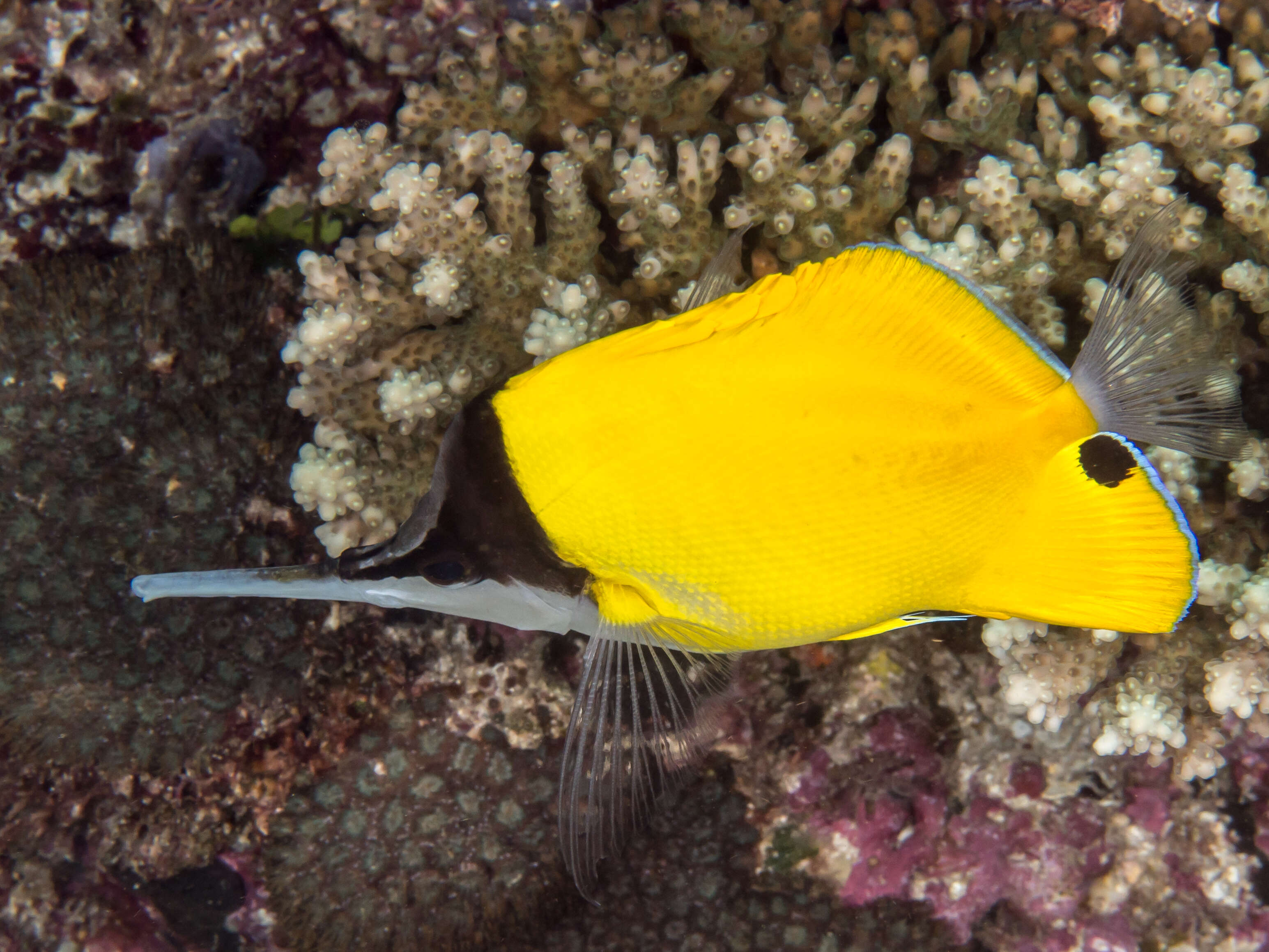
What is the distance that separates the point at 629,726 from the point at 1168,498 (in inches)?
58.2

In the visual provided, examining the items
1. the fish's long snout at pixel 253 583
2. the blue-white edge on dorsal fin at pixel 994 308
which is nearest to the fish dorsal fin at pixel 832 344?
the blue-white edge on dorsal fin at pixel 994 308

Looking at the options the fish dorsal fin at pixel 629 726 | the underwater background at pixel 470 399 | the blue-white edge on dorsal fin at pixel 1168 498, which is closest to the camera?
the blue-white edge on dorsal fin at pixel 1168 498

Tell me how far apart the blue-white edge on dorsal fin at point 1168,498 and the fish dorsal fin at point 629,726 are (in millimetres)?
862

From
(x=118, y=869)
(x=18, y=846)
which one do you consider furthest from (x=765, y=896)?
(x=18, y=846)

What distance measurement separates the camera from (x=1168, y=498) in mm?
1415

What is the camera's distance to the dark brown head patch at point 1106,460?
1409 millimetres

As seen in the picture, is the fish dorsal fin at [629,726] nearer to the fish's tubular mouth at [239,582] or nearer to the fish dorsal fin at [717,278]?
the fish's tubular mouth at [239,582]

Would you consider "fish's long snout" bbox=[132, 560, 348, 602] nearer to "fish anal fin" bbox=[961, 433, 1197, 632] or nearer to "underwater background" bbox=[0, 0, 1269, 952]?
"underwater background" bbox=[0, 0, 1269, 952]

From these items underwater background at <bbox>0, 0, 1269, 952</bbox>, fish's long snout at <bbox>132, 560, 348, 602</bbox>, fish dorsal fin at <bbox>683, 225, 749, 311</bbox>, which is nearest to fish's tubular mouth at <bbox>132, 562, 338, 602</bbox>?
fish's long snout at <bbox>132, 560, 348, 602</bbox>

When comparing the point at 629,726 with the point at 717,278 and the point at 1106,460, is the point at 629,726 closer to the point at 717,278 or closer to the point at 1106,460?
the point at 717,278

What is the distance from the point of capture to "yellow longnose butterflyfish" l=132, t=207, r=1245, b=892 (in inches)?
55.8

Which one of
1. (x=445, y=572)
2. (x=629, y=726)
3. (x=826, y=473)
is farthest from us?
(x=629, y=726)

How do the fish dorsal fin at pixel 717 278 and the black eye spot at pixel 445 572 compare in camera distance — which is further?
the fish dorsal fin at pixel 717 278

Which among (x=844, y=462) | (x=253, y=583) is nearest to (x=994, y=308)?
(x=844, y=462)
